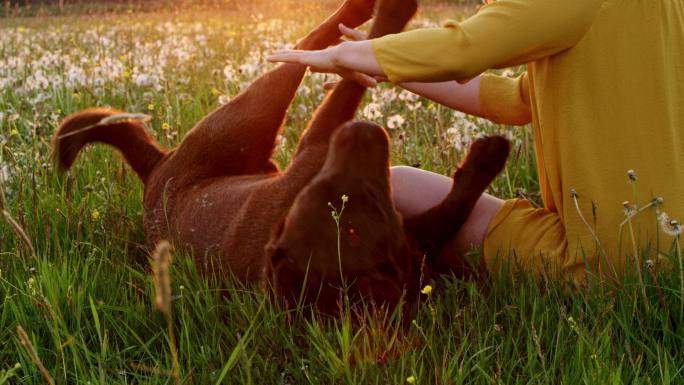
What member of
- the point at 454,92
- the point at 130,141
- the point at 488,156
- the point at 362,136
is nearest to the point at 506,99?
the point at 454,92

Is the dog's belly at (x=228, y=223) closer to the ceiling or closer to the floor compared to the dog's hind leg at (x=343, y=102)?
closer to the floor

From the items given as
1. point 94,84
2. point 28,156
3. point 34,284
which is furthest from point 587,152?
point 94,84

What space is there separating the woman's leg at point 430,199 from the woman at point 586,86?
25cm

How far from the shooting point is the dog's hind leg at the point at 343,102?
348 centimetres

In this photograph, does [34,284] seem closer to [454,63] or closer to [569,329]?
[454,63]

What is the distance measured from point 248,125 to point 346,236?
1579 mm

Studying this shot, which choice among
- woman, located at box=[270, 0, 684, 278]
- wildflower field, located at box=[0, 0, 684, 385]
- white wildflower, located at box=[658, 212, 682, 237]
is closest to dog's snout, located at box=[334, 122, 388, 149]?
woman, located at box=[270, 0, 684, 278]

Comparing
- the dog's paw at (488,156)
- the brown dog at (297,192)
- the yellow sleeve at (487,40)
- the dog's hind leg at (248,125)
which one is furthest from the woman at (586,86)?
the dog's hind leg at (248,125)

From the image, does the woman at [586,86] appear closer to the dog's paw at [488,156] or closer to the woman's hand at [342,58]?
the woman's hand at [342,58]

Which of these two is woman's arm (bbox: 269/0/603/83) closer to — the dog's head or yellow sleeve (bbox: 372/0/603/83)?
yellow sleeve (bbox: 372/0/603/83)

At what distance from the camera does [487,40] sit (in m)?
2.70

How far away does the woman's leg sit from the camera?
348 centimetres

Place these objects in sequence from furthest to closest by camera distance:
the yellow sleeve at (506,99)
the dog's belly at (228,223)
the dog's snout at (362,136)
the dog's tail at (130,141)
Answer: the dog's tail at (130,141)
the yellow sleeve at (506,99)
the dog's belly at (228,223)
the dog's snout at (362,136)

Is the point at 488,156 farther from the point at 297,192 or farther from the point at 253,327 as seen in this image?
the point at 253,327
